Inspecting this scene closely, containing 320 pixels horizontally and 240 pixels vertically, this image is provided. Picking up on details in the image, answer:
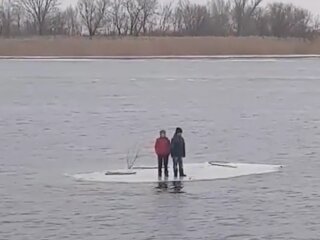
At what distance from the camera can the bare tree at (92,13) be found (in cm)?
11988

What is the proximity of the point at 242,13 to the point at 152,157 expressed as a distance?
104 meters

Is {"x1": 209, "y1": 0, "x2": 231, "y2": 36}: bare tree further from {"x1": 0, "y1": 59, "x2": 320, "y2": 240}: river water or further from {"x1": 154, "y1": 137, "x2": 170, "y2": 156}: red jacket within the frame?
{"x1": 154, "y1": 137, "x2": 170, "y2": 156}: red jacket

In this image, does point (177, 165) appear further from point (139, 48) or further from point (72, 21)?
point (72, 21)

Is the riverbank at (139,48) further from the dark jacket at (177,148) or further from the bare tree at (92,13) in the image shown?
the dark jacket at (177,148)

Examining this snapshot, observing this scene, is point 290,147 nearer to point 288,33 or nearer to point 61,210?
point 61,210

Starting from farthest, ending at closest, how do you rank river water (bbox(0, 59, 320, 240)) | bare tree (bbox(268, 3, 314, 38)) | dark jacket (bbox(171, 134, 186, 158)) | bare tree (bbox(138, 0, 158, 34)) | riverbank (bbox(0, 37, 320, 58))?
bare tree (bbox(138, 0, 158, 34)) < bare tree (bbox(268, 3, 314, 38)) < riverbank (bbox(0, 37, 320, 58)) < dark jacket (bbox(171, 134, 186, 158)) < river water (bbox(0, 59, 320, 240))

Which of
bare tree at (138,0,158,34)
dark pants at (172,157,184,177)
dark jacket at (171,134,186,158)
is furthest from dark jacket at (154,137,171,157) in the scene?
bare tree at (138,0,158,34)

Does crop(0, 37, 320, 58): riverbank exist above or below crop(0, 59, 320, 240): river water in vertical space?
below

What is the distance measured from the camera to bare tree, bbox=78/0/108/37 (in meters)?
120

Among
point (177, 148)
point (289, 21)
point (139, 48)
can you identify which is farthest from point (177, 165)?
point (289, 21)

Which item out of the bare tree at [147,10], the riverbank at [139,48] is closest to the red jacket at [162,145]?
the riverbank at [139,48]

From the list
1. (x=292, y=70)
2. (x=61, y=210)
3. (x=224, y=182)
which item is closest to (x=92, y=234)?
(x=61, y=210)

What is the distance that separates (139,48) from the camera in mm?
93812

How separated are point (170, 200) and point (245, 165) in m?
4.69
